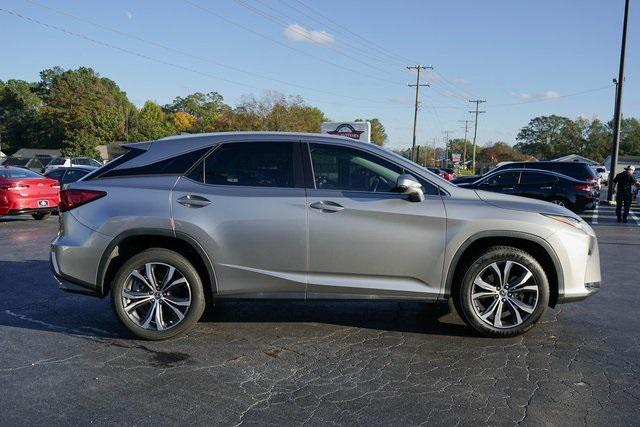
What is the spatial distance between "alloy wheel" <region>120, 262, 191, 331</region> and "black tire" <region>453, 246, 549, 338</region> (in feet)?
7.82

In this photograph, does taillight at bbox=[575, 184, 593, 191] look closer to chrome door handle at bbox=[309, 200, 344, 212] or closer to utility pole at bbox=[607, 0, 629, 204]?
utility pole at bbox=[607, 0, 629, 204]

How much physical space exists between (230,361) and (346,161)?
1.95 m

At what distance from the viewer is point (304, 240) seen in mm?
4840

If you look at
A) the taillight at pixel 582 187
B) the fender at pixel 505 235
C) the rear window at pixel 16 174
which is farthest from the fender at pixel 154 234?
the taillight at pixel 582 187

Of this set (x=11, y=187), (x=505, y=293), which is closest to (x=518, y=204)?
(x=505, y=293)

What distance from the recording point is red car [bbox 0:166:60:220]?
13516 mm

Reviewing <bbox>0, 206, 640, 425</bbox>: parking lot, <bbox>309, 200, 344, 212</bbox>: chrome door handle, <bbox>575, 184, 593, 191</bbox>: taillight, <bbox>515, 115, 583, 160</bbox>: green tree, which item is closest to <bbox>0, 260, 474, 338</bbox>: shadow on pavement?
<bbox>0, 206, 640, 425</bbox>: parking lot

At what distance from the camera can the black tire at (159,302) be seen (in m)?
4.91

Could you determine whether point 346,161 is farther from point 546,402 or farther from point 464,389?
point 546,402

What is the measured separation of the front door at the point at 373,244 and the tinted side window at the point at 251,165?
33 cm

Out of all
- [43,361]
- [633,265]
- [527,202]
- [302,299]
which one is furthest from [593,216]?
[43,361]

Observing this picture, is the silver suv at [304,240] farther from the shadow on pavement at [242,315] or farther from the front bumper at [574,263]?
the shadow on pavement at [242,315]

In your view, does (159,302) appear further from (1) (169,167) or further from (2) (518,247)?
(2) (518,247)

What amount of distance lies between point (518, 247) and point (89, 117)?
3360 inches
